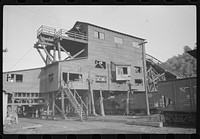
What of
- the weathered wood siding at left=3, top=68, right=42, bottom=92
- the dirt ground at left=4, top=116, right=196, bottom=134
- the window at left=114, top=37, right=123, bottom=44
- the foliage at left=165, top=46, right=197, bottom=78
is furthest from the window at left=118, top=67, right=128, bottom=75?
the dirt ground at left=4, top=116, right=196, bottom=134

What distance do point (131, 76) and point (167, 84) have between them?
14.3 meters

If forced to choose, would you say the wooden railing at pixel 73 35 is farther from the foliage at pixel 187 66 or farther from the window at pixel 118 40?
the foliage at pixel 187 66

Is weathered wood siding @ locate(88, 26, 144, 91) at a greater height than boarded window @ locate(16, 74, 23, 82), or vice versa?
weathered wood siding @ locate(88, 26, 144, 91)

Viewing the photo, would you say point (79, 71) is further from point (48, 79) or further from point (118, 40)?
point (118, 40)

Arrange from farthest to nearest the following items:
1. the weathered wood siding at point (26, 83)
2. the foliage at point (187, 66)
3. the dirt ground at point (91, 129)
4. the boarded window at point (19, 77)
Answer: the foliage at point (187, 66) < the boarded window at point (19, 77) < the weathered wood siding at point (26, 83) < the dirt ground at point (91, 129)

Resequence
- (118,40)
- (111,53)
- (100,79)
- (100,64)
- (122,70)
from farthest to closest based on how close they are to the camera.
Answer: (118,40)
(122,70)
(111,53)
(100,64)
(100,79)

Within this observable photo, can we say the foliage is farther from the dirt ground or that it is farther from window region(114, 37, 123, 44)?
the dirt ground

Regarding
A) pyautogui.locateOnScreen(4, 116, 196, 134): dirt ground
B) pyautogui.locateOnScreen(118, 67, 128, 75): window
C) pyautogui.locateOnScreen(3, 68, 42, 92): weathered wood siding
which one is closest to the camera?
pyautogui.locateOnScreen(4, 116, 196, 134): dirt ground

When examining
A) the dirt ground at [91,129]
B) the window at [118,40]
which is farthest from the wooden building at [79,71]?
the dirt ground at [91,129]

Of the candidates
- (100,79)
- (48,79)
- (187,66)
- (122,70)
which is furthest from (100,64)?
(187,66)

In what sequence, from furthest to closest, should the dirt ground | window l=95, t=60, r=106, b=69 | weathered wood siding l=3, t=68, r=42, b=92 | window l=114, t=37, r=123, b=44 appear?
window l=114, t=37, r=123, b=44 < window l=95, t=60, r=106, b=69 < weathered wood siding l=3, t=68, r=42, b=92 < the dirt ground

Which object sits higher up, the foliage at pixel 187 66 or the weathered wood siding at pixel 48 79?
the foliage at pixel 187 66

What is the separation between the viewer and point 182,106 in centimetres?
1380

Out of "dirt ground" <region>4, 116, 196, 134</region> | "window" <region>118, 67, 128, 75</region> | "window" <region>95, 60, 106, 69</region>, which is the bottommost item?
"dirt ground" <region>4, 116, 196, 134</region>
